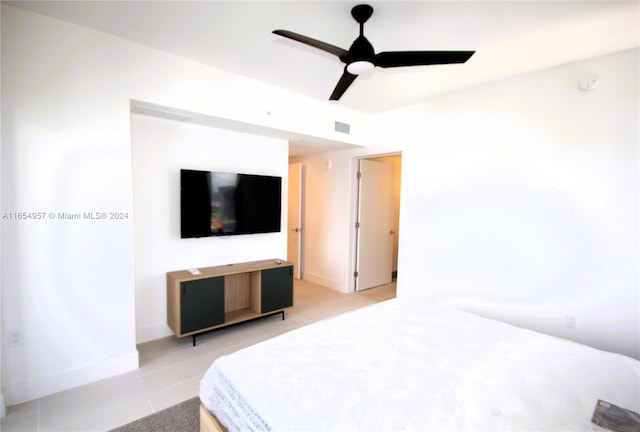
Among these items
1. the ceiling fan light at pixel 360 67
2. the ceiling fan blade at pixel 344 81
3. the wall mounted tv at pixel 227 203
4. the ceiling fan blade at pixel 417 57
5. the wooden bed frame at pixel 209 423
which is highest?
the ceiling fan blade at pixel 417 57

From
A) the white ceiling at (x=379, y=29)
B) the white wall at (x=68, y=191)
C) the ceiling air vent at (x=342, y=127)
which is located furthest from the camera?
the ceiling air vent at (x=342, y=127)

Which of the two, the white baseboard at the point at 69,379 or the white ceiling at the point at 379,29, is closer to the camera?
the white ceiling at the point at 379,29

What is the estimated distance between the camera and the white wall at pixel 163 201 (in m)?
2.86

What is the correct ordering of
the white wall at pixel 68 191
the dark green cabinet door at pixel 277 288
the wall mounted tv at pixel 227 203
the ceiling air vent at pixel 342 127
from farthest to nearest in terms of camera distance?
the ceiling air vent at pixel 342 127 → the dark green cabinet door at pixel 277 288 → the wall mounted tv at pixel 227 203 → the white wall at pixel 68 191

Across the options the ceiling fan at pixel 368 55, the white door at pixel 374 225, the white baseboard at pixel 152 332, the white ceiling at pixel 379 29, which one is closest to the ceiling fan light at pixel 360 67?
the ceiling fan at pixel 368 55

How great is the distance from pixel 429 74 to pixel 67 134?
10.00ft

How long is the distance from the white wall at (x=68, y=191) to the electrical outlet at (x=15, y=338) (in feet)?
0.11

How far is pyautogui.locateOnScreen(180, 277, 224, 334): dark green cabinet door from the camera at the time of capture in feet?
9.07

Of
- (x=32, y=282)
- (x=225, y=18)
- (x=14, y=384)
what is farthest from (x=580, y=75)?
(x=14, y=384)

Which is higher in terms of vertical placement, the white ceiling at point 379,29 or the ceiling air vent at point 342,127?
the white ceiling at point 379,29

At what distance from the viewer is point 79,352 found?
224 cm

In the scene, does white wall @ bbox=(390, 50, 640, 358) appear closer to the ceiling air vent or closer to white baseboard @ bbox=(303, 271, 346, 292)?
the ceiling air vent

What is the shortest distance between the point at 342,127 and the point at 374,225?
1.75m

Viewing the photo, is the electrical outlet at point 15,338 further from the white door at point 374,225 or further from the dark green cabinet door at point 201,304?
the white door at point 374,225
